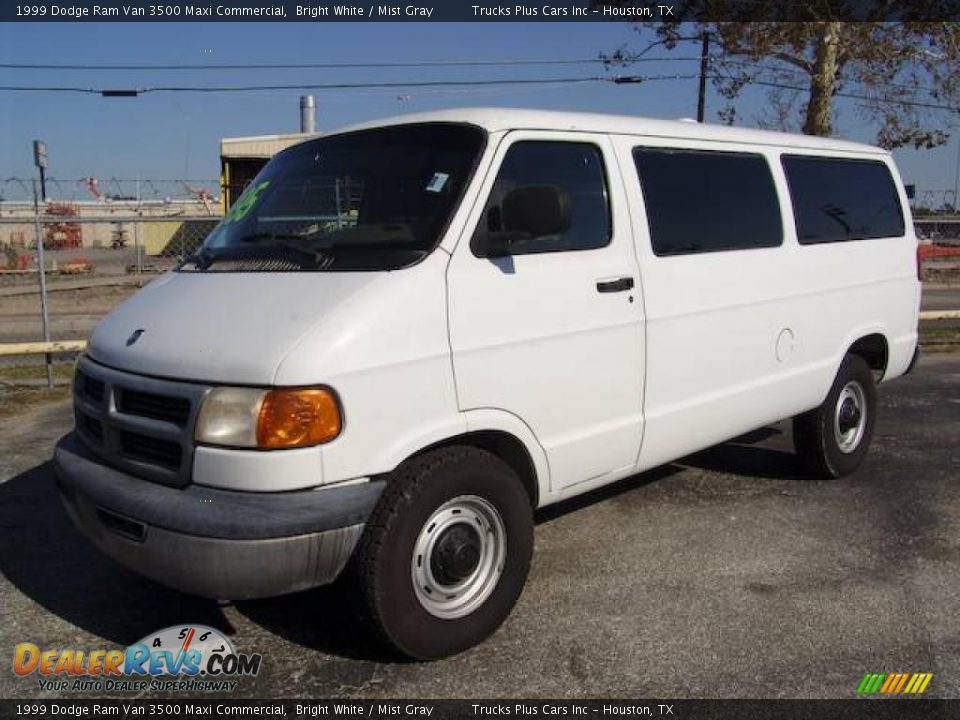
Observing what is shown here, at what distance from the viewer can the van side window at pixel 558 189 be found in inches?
135

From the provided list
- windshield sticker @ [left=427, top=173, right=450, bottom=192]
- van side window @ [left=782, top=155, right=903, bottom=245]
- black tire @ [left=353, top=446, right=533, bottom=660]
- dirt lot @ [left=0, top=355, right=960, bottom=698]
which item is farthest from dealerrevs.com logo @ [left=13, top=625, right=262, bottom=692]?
van side window @ [left=782, top=155, right=903, bottom=245]

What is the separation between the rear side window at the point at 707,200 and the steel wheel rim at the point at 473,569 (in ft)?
5.10

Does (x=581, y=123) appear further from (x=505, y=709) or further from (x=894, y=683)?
(x=894, y=683)

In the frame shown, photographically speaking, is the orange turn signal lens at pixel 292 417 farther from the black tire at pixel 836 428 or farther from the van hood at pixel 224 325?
the black tire at pixel 836 428

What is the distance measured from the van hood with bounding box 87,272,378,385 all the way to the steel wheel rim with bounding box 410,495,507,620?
0.85 m

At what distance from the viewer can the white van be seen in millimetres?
2906

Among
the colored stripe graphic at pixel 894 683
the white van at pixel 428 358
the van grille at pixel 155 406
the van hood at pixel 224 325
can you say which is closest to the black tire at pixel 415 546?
the white van at pixel 428 358

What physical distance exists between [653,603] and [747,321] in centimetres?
161

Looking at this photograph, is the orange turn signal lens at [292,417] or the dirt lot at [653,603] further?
the dirt lot at [653,603]

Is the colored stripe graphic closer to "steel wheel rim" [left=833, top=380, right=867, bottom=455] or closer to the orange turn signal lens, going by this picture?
the orange turn signal lens

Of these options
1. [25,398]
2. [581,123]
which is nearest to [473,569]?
[581,123]

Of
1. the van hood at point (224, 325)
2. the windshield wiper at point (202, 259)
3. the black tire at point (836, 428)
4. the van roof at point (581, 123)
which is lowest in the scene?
the black tire at point (836, 428)

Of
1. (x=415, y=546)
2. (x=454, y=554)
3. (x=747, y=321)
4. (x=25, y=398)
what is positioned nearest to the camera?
(x=415, y=546)

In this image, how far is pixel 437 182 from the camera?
3506 millimetres
